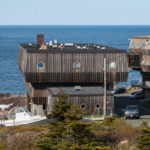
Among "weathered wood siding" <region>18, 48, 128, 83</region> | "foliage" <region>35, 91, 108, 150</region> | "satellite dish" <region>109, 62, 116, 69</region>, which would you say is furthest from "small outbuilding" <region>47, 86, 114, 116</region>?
"foliage" <region>35, 91, 108, 150</region>

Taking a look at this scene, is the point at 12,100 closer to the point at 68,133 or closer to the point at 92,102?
the point at 92,102

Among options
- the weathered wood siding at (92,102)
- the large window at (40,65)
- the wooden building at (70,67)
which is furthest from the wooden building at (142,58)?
the large window at (40,65)

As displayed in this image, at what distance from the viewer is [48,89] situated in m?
53.5

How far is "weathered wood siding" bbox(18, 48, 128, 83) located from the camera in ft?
176

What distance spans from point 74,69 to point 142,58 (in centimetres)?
1475

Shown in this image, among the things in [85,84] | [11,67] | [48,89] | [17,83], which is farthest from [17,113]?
[11,67]

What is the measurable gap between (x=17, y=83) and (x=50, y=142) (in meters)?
74.5

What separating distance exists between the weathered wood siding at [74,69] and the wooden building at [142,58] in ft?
34.5

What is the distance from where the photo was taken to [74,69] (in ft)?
178

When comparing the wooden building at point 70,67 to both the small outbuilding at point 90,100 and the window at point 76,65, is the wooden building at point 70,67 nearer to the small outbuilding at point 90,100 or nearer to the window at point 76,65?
the window at point 76,65

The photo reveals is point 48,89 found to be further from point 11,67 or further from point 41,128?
point 11,67

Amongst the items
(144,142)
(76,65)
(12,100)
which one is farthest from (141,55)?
(144,142)

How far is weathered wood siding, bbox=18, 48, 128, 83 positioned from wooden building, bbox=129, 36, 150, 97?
34.5ft

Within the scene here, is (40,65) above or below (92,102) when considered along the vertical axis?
above
